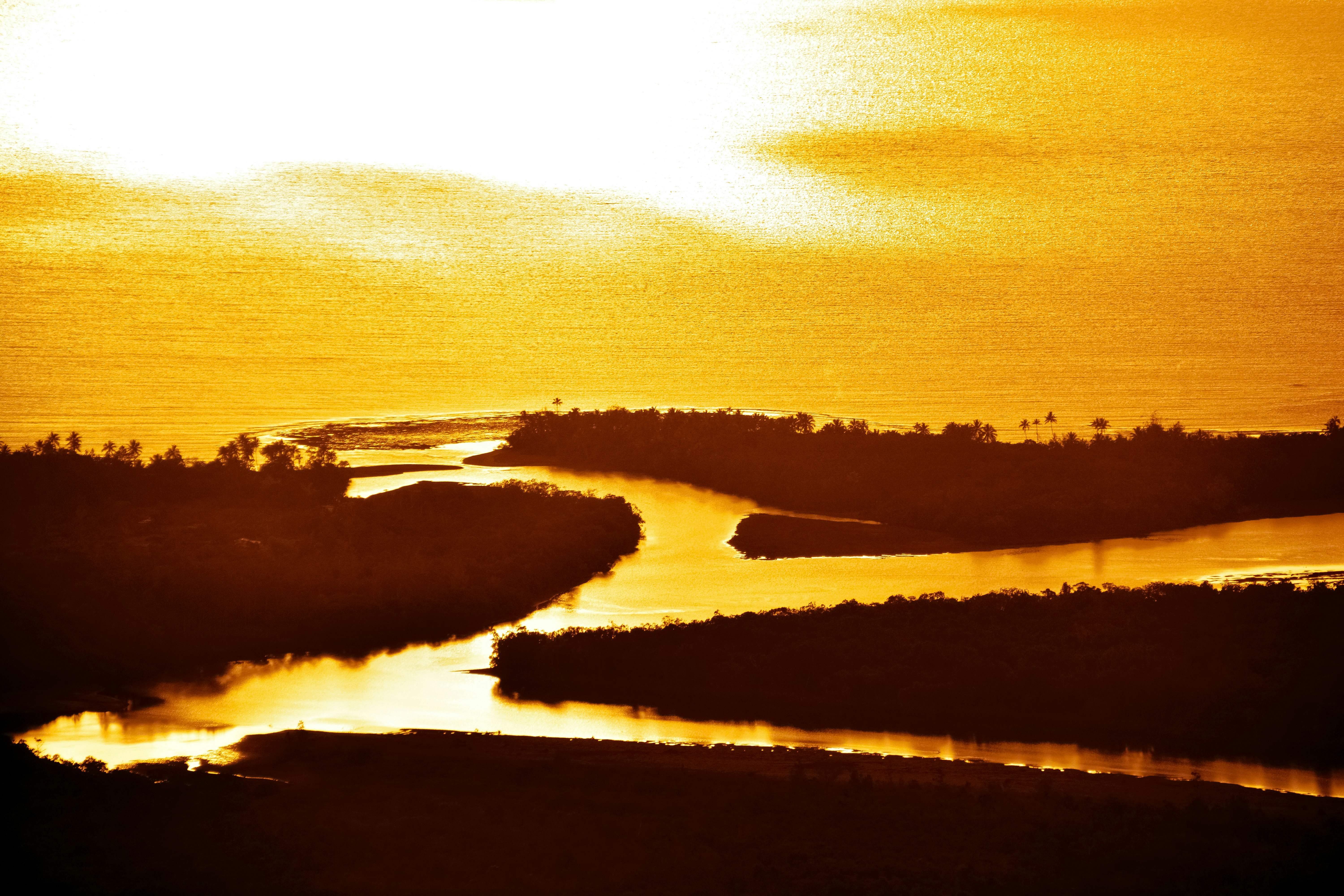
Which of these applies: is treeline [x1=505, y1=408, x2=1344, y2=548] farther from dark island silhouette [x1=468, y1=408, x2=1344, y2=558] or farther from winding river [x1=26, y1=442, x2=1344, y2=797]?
winding river [x1=26, y1=442, x2=1344, y2=797]

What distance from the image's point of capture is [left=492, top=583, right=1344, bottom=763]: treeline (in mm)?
34656

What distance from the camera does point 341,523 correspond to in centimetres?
5228

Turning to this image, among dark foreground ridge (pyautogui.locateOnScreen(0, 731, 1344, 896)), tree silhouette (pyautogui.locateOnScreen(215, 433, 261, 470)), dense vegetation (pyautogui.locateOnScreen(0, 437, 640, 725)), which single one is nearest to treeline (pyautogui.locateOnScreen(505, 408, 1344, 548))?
dense vegetation (pyautogui.locateOnScreen(0, 437, 640, 725))

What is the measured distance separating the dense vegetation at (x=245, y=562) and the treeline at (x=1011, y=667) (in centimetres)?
638

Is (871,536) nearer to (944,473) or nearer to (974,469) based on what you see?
(944,473)

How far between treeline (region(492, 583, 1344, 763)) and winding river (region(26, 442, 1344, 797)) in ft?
2.67

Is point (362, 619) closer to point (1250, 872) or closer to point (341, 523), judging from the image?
point (341, 523)

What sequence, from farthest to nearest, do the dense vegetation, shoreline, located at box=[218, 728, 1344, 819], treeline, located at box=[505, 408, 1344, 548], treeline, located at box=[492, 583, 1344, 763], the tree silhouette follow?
1. the tree silhouette
2. treeline, located at box=[505, 408, 1344, 548]
3. the dense vegetation
4. treeline, located at box=[492, 583, 1344, 763]
5. shoreline, located at box=[218, 728, 1344, 819]

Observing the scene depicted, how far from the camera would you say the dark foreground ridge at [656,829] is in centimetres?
2495

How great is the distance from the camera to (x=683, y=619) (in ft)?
152

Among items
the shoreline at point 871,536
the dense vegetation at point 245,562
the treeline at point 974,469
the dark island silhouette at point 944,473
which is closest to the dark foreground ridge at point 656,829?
the dense vegetation at point 245,562

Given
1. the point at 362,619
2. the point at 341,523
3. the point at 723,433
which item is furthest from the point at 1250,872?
the point at 723,433

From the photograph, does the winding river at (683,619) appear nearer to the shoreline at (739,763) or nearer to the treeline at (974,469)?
the shoreline at (739,763)

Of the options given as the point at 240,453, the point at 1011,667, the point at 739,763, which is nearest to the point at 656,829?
the point at 739,763
